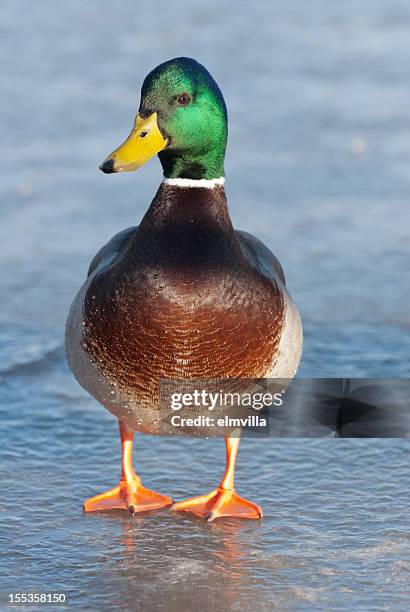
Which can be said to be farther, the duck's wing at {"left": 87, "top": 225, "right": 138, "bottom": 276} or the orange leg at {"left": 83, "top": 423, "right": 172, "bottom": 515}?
the duck's wing at {"left": 87, "top": 225, "right": 138, "bottom": 276}

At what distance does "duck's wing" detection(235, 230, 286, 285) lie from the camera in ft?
13.9

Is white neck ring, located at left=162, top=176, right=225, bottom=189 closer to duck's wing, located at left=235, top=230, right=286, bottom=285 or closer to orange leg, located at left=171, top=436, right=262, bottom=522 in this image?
duck's wing, located at left=235, top=230, right=286, bottom=285

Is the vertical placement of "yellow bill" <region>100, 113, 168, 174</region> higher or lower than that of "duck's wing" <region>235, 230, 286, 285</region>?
higher

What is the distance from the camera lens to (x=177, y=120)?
4.01 metres

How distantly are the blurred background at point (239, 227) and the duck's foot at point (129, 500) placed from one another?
5 cm

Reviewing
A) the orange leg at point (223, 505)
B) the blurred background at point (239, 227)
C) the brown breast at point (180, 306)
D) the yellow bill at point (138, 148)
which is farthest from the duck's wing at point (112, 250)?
the orange leg at point (223, 505)

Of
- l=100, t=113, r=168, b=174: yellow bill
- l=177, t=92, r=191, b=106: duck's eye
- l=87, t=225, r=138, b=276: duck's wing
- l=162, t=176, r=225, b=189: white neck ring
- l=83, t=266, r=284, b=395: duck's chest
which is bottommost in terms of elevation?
l=83, t=266, r=284, b=395: duck's chest

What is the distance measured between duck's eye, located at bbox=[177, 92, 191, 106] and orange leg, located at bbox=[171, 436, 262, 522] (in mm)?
1093

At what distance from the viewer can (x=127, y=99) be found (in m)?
8.02

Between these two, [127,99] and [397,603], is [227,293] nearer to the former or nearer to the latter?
[397,603]

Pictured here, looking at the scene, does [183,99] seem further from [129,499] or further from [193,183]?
[129,499]

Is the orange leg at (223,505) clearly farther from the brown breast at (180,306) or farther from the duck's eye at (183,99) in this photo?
the duck's eye at (183,99)

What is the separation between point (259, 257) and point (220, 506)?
2.79 ft

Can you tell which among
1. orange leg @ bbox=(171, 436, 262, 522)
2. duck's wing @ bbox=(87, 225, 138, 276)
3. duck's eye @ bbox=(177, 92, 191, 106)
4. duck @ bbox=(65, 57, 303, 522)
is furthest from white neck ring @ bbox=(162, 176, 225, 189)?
orange leg @ bbox=(171, 436, 262, 522)
